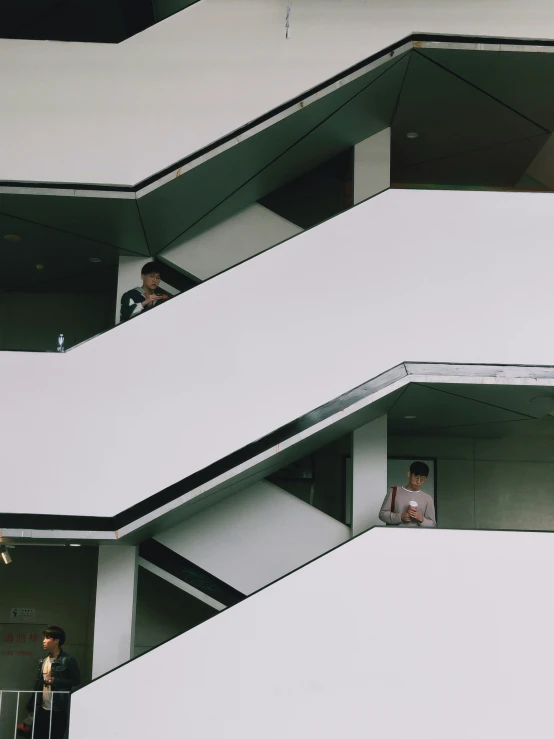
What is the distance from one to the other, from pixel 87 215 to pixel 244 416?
6.50 feet

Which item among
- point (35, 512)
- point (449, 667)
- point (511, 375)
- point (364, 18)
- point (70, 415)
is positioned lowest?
point (449, 667)

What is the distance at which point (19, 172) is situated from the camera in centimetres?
589

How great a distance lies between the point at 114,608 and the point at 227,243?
2970 mm

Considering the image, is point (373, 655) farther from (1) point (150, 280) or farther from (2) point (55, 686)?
(1) point (150, 280)

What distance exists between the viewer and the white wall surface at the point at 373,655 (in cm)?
497

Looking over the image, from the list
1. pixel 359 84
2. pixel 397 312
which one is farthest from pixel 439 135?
pixel 397 312

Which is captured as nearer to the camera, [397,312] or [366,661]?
[366,661]

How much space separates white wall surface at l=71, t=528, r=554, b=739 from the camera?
196 inches

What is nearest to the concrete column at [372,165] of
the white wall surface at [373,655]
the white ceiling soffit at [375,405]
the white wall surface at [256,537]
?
the white ceiling soffit at [375,405]

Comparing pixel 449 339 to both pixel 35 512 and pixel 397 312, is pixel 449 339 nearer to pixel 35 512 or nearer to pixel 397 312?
pixel 397 312

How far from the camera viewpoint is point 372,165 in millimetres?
6555

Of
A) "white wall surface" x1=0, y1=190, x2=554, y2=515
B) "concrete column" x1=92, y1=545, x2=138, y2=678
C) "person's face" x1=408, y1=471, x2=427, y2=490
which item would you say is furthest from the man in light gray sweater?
"concrete column" x1=92, y1=545, x2=138, y2=678

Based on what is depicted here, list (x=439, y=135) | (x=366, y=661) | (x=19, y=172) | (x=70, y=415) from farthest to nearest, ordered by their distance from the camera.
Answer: (x=439, y=135)
(x=19, y=172)
(x=70, y=415)
(x=366, y=661)

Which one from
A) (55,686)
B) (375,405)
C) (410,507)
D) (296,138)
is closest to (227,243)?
(296,138)
